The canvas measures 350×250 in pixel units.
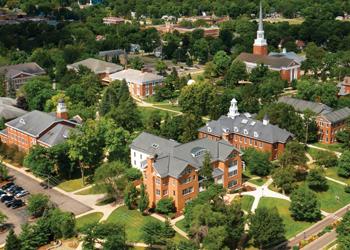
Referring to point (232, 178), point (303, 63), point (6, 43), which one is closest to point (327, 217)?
point (232, 178)

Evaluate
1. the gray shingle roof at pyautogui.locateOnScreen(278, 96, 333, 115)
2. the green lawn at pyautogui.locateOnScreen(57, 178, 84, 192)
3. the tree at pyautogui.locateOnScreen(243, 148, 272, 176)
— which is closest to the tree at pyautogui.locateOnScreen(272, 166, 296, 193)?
the tree at pyautogui.locateOnScreen(243, 148, 272, 176)

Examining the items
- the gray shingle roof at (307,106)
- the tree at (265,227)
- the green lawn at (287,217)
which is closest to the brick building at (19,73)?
the gray shingle roof at (307,106)

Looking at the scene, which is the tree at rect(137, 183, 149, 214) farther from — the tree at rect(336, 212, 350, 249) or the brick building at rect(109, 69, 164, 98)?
the brick building at rect(109, 69, 164, 98)

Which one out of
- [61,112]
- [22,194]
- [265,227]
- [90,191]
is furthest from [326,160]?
[22,194]

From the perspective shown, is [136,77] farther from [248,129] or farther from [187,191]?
[187,191]

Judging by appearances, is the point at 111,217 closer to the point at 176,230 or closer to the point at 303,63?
the point at 176,230

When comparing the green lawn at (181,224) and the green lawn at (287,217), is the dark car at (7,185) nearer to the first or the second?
the green lawn at (181,224)
